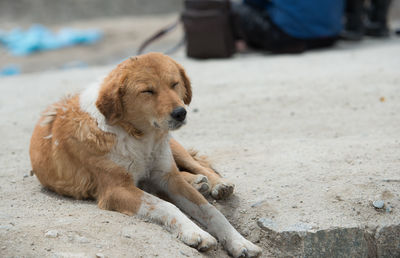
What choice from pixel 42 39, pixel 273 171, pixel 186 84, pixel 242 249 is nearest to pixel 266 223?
pixel 242 249

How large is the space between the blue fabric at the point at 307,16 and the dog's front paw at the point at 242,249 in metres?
6.71

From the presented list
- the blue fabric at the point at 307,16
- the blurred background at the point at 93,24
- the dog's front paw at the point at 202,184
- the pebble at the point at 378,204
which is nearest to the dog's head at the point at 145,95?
the dog's front paw at the point at 202,184

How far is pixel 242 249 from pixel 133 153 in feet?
3.49

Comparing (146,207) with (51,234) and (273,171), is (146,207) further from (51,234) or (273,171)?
(273,171)

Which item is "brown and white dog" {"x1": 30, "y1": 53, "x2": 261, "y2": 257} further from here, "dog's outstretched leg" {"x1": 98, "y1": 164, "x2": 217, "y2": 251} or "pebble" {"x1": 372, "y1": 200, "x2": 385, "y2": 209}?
"pebble" {"x1": 372, "y1": 200, "x2": 385, "y2": 209}

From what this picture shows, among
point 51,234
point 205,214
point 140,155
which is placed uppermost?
point 140,155

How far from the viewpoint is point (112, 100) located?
12.5ft

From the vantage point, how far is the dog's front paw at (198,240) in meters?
3.48

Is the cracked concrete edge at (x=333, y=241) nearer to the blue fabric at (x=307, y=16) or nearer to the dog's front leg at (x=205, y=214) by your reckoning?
the dog's front leg at (x=205, y=214)

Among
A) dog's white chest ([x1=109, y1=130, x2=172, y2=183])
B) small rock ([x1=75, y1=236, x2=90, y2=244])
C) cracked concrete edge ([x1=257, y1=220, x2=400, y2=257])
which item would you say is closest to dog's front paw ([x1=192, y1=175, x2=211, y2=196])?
dog's white chest ([x1=109, y1=130, x2=172, y2=183])

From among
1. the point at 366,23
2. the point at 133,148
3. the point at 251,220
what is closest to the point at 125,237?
the point at 133,148

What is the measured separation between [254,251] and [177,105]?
3.69ft

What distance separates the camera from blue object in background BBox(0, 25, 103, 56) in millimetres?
12734

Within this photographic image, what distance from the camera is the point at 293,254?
12.5ft
